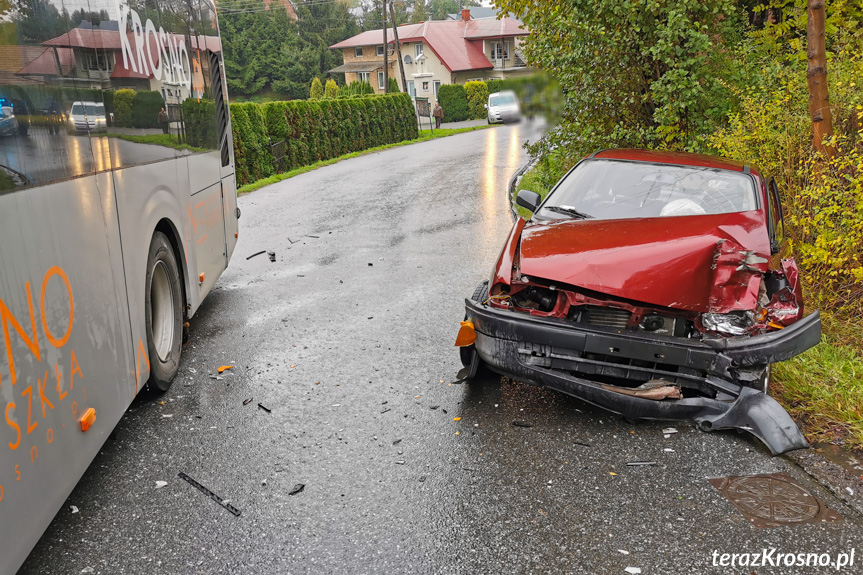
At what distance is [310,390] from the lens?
5230 mm

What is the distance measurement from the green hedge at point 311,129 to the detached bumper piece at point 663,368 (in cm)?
1630

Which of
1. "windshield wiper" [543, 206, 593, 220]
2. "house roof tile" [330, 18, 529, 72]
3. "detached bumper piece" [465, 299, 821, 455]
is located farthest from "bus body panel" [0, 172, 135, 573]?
"house roof tile" [330, 18, 529, 72]

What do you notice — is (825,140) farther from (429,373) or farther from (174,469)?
(174,469)

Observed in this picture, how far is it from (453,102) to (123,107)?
49732mm

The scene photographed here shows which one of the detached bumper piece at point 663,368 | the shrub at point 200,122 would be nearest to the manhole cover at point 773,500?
the detached bumper piece at point 663,368

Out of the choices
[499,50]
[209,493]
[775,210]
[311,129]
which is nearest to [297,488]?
[209,493]

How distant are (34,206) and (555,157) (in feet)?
30.1

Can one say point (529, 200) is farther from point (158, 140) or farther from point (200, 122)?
point (200, 122)

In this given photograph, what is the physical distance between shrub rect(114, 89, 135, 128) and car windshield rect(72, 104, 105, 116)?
259 millimetres

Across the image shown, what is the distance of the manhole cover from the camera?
349 centimetres

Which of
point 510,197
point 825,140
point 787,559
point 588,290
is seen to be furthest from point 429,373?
point 510,197

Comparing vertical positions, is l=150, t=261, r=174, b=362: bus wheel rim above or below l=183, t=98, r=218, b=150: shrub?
below

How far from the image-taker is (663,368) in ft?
14.4

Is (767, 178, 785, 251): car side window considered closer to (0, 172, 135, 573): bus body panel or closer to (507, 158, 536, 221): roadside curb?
(0, 172, 135, 573): bus body panel
